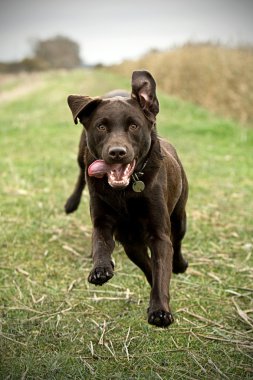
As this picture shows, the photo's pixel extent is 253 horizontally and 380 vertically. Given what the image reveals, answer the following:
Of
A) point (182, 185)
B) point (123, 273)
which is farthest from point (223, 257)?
point (182, 185)

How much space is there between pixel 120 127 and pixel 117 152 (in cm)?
31

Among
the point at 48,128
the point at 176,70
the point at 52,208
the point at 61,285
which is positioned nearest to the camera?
the point at 61,285

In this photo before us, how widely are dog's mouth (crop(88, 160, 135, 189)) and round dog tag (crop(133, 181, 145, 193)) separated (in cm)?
12

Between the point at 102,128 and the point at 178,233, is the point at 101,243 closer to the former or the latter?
the point at 102,128

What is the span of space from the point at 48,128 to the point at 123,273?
11077mm

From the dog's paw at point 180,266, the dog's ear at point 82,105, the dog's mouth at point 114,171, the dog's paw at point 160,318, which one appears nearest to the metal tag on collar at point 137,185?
the dog's mouth at point 114,171

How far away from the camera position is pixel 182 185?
4988mm

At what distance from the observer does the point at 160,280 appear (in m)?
3.87

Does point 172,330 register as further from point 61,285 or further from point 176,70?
point 176,70

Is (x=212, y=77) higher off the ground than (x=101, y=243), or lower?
lower

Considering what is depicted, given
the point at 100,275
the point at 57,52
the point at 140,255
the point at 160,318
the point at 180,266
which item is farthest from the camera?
the point at 57,52

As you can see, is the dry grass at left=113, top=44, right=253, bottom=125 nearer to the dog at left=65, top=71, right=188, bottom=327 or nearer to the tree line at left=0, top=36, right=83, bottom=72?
the dog at left=65, top=71, right=188, bottom=327

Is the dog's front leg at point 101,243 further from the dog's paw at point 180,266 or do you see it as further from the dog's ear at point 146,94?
the dog's paw at point 180,266

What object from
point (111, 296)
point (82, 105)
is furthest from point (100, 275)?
point (111, 296)
